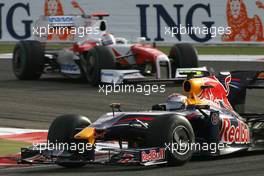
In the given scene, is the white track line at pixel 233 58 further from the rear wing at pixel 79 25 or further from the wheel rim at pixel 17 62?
the wheel rim at pixel 17 62

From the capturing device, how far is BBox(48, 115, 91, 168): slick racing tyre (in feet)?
34.8

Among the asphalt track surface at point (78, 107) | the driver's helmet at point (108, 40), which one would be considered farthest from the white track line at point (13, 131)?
the driver's helmet at point (108, 40)

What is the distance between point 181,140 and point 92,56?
35.7 ft

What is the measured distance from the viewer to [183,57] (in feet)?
71.4

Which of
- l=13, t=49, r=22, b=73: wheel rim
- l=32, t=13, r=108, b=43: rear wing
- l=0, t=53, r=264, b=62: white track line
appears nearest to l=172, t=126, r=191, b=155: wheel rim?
l=32, t=13, r=108, b=43: rear wing

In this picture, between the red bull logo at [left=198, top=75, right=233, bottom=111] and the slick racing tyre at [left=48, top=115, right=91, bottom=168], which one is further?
the red bull logo at [left=198, top=75, right=233, bottom=111]

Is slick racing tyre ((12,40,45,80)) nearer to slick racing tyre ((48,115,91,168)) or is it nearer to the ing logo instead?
the ing logo

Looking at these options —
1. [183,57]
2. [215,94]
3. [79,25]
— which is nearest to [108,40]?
[79,25]

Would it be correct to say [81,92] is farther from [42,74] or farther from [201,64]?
[201,64]

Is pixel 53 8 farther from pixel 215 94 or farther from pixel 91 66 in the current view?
pixel 215 94

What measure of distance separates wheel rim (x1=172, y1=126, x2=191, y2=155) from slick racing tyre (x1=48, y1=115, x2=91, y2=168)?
3.51 ft

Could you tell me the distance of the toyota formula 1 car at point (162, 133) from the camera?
10211 mm

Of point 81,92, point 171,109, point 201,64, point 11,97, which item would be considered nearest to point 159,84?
point 81,92

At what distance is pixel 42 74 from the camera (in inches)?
960
